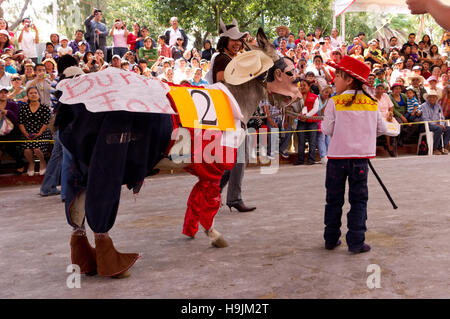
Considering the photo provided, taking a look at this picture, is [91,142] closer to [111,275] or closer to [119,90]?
[119,90]

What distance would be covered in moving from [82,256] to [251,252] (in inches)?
55.6

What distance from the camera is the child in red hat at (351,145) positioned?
429 cm

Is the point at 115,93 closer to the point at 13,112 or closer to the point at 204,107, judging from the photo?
the point at 204,107

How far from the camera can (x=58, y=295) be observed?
10.9 feet

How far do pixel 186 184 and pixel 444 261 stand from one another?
5.46 metres

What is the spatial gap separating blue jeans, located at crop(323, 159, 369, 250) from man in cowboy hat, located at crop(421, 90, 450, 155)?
9.96 metres

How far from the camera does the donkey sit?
3.48 m

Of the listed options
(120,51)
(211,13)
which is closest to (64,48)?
(120,51)

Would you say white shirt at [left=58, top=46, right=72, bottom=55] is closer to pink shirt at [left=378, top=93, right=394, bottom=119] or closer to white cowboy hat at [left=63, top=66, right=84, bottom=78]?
pink shirt at [left=378, top=93, right=394, bottom=119]

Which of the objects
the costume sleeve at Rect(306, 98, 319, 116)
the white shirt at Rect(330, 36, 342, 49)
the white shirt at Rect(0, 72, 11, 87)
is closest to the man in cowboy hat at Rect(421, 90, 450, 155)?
the costume sleeve at Rect(306, 98, 319, 116)

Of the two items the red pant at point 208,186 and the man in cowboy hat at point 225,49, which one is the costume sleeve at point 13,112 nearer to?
the man in cowboy hat at point 225,49

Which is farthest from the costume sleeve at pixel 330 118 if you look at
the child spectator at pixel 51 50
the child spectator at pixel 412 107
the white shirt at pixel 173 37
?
the white shirt at pixel 173 37

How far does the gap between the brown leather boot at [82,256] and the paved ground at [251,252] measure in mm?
88

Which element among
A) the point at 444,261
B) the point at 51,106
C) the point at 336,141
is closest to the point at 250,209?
the point at 336,141
